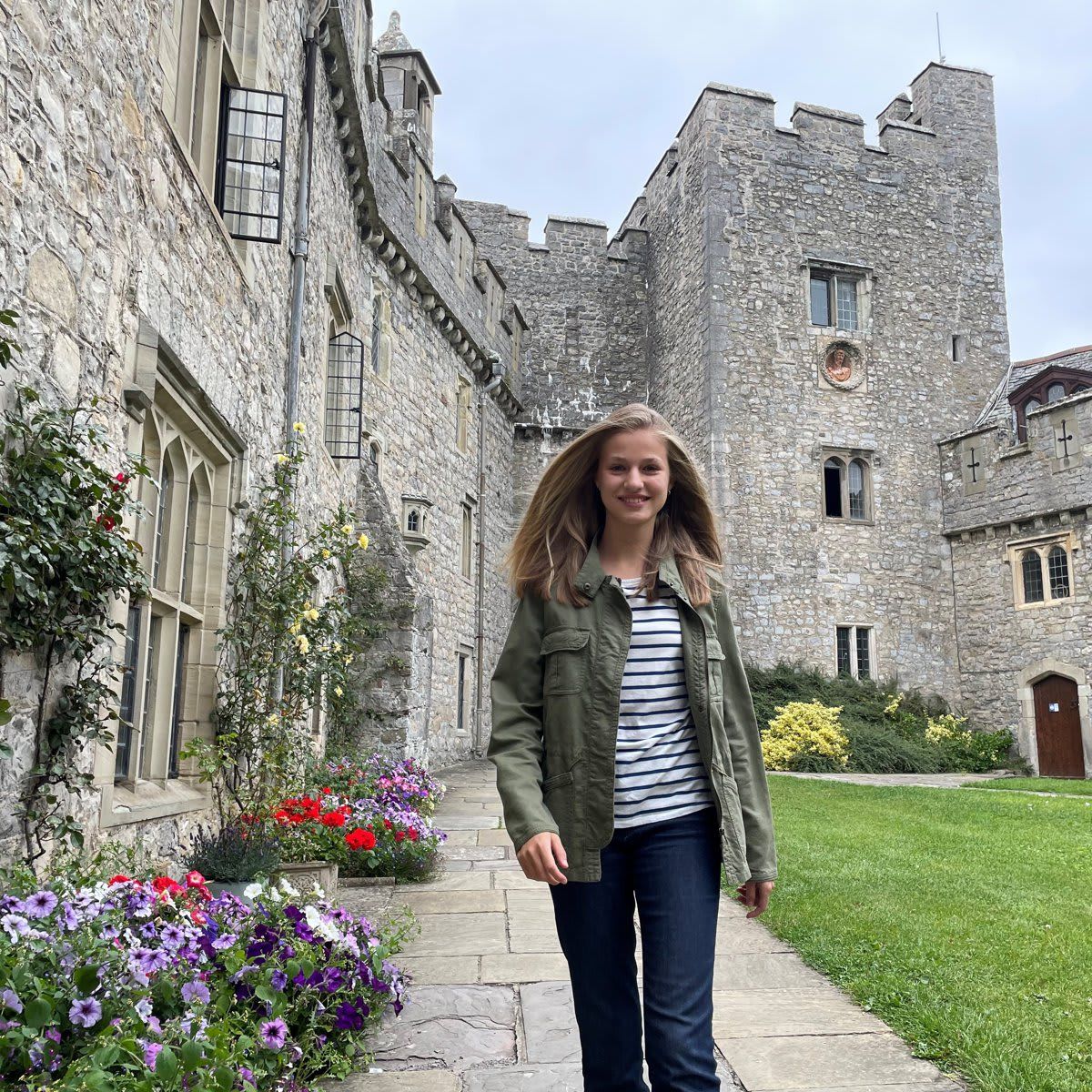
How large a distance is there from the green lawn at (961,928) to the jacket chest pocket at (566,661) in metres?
1.78

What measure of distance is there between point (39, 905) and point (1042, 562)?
18.1m

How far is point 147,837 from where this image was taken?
436 cm

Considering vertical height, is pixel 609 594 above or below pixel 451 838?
above

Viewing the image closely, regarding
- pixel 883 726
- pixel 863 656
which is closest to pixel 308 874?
pixel 883 726

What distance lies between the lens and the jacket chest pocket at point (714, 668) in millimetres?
2029

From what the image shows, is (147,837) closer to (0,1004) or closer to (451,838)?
(0,1004)

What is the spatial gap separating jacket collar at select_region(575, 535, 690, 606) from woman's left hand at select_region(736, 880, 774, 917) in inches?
23.1

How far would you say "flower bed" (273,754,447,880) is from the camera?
18.0 feet

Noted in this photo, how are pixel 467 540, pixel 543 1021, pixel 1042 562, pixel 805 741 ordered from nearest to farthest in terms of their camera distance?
pixel 543 1021, pixel 805 741, pixel 467 540, pixel 1042 562

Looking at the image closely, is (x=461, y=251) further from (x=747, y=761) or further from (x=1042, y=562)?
(x=747, y=761)

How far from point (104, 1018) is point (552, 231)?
20.9m

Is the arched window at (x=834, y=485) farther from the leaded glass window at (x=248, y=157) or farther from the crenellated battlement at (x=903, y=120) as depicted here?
the leaded glass window at (x=248, y=157)

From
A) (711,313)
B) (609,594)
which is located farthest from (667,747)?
(711,313)

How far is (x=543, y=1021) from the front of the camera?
3465 millimetres
